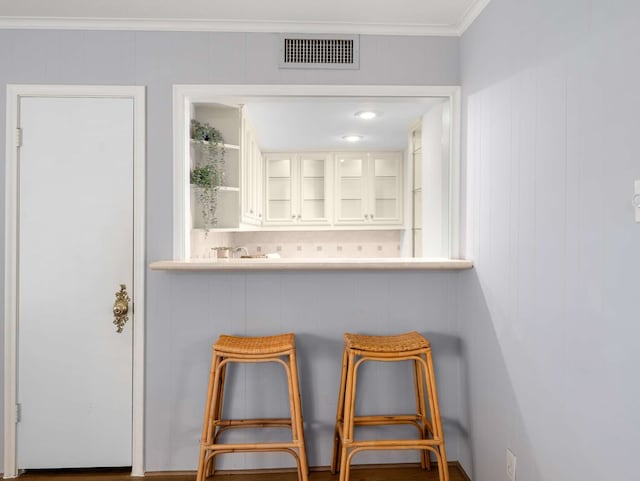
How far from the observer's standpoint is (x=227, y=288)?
2.31 metres

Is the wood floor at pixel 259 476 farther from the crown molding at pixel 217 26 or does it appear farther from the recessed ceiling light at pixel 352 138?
the recessed ceiling light at pixel 352 138

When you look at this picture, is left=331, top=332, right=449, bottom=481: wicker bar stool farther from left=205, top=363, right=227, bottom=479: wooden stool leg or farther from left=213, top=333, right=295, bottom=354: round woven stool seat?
left=205, top=363, right=227, bottom=479: wooden stool leg

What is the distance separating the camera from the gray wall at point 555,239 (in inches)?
45.8

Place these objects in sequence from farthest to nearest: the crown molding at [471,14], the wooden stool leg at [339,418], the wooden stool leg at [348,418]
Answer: the wooden stool leg at [339,418]
the crown molding at [471,14]
the wooden stool leg at [348,418]

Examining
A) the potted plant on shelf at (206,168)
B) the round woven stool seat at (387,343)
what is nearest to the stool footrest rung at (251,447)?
the round woven stool seat at (387,343)

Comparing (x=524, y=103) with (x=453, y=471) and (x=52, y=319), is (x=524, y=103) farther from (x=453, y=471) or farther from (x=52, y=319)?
(x=52, y=319)

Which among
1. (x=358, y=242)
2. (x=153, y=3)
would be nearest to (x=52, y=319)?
(x=153, y=3)

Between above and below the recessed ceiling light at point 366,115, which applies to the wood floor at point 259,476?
below

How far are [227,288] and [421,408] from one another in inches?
47.4

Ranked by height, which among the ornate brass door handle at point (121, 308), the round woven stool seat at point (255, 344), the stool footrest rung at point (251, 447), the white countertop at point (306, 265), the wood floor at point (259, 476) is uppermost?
the white countertop at point (306, 265)

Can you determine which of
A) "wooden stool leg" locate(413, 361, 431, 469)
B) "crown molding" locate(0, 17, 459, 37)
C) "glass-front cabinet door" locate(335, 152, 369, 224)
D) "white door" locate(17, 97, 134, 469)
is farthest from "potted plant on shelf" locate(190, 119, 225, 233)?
"glass-front cabinet door" locate(335, 152, 369, 224)

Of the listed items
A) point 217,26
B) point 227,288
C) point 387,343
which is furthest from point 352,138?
point 387,343

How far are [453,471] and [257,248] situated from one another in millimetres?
3735

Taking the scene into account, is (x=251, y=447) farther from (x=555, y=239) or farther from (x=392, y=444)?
(x=555, y=239)
